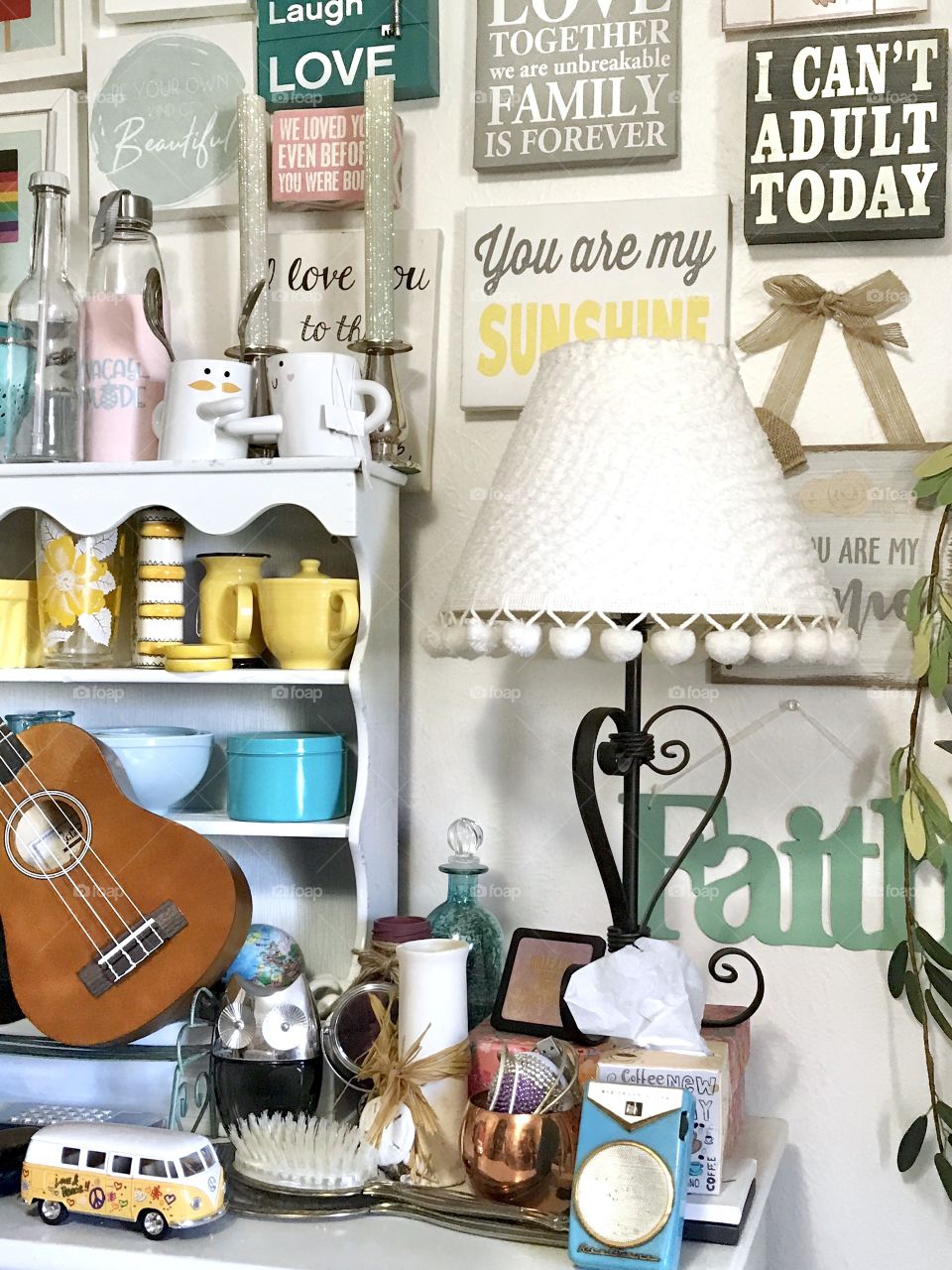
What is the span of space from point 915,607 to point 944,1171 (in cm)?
56

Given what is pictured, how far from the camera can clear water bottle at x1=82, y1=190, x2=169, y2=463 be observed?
54.1 inches

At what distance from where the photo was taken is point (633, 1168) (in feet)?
3.17

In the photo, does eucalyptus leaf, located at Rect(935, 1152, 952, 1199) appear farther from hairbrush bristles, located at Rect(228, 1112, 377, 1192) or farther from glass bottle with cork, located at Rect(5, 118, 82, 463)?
glass bottle with cork, located at Rect(5, 118, 82, 463)

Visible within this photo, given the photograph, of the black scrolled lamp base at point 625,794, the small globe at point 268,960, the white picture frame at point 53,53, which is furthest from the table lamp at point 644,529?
→ the white picture frame at point 53,53

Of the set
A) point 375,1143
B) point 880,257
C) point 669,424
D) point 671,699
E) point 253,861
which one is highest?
point 880,257

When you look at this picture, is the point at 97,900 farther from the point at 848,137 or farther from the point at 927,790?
the point at 848,137

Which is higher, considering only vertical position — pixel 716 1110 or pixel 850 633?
pixel 850 633

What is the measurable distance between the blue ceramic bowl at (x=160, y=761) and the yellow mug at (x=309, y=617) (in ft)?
0.50

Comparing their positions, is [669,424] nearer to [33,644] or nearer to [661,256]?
[661,256]

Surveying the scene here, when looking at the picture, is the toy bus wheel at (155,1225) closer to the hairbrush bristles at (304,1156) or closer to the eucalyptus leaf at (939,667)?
the hairbrush bristles at (304,1156)

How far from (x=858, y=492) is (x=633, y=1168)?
2.36 feet

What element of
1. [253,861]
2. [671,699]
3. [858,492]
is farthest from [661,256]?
[253,861]

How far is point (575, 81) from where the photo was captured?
1425 millimetres

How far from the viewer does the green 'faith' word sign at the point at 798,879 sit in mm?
1341
